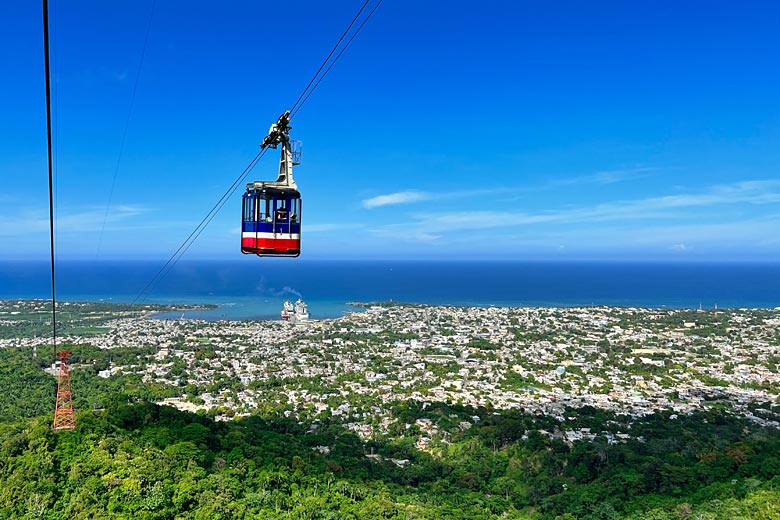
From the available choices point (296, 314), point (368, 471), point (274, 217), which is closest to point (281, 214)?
point (274, 217)

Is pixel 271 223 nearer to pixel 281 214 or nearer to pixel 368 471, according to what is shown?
pixel 281 214

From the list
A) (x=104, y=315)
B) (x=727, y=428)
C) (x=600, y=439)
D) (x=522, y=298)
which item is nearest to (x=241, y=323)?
(x=104, y=315)

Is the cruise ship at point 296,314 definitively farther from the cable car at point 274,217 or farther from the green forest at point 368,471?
the cable car at point 274,217

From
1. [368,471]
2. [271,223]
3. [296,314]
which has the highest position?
[271,223]

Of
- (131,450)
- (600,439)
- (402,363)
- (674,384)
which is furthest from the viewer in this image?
(402,363)

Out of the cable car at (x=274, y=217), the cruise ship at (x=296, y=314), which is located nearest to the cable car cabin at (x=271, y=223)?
the cable car at (x=274, y=217)

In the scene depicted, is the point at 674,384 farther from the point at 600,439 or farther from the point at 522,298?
the point at 522,298

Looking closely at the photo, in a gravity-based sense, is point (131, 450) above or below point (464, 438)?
above
